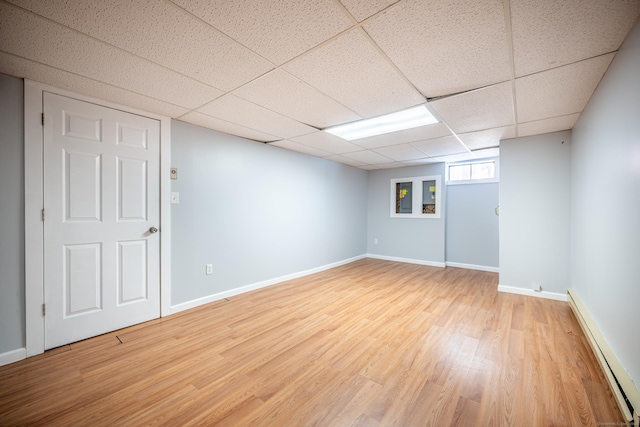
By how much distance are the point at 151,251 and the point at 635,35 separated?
4073 millimetres

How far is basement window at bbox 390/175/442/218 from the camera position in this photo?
18.2 ft

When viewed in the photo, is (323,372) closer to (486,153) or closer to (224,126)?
(224,126)

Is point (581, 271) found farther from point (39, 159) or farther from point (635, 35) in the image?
point (39, 159)

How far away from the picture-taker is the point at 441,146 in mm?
3996

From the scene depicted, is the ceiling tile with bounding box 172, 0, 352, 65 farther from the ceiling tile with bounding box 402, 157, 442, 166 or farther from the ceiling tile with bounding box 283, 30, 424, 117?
the ceiling tile with bounding box 402, 157, 442, 166

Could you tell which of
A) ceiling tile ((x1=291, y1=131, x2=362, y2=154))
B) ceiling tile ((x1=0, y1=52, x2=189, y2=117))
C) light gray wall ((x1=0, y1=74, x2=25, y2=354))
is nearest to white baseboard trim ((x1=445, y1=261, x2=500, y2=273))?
ceiling tile ((x1=291, y1=131, x2=362, y2=154))

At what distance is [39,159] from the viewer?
6.89 feet

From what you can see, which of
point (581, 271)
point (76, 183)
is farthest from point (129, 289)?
point (581, 271)

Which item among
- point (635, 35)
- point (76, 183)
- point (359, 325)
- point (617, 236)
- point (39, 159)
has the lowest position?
point (359, 325)

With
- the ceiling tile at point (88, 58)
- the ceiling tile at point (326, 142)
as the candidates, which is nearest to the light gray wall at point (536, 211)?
the ceiling tile at point (326, 142)

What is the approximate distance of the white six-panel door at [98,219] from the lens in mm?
2182

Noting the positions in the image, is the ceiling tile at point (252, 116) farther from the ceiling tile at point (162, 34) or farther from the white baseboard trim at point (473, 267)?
the white baseboard trim at point (473, 267)

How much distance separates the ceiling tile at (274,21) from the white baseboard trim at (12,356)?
282 cm

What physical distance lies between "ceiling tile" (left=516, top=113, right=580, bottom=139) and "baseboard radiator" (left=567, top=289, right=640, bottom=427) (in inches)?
80.6
